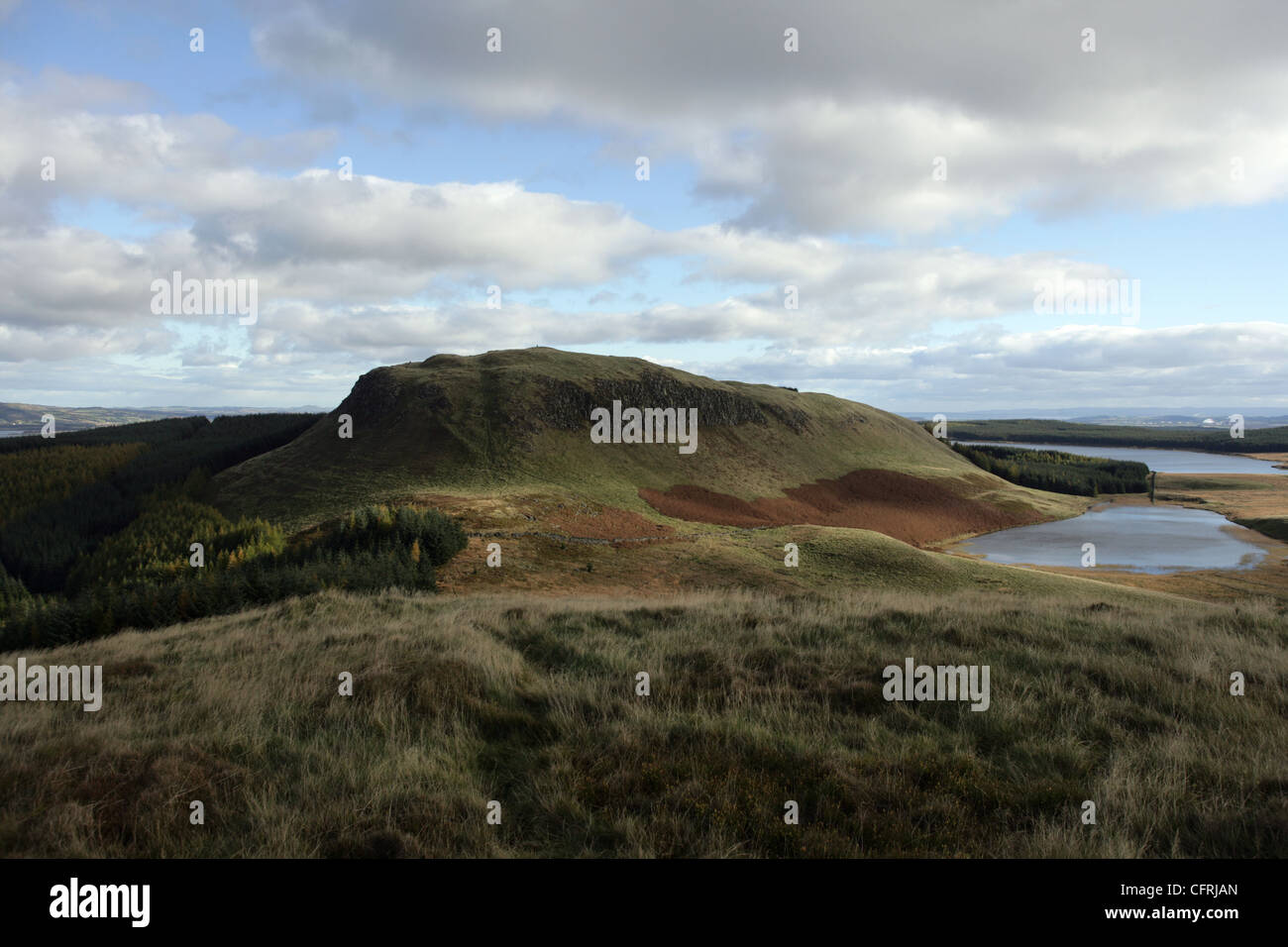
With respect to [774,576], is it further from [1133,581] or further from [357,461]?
[357,461]

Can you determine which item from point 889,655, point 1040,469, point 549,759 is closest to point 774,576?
point 889,655

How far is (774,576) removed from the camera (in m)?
30.4

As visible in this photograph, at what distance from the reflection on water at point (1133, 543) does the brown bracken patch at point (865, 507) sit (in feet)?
→ 10.4

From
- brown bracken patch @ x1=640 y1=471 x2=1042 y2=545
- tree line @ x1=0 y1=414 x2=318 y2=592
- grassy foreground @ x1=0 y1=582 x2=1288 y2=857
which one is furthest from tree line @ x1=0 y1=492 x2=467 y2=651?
brown bracken patch @ x1=640 y1=471 x2=1042 y2=545

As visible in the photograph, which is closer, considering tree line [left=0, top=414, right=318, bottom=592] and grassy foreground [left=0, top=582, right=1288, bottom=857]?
grassy foreground [left=0, top=582, right=1288, bottom=857]

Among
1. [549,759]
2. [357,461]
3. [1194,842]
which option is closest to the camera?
[1194,842]

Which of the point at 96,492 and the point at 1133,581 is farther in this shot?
the point at 96,492

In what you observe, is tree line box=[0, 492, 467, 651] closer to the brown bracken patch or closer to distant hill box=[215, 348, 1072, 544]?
distant hill box=[215, 348, 1072, 544]

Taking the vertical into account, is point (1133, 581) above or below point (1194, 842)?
below

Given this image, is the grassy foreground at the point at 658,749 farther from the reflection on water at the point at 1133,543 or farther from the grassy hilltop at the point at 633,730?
the reflection on water at the point at 1133,543

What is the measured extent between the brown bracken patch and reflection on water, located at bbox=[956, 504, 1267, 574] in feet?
10.4

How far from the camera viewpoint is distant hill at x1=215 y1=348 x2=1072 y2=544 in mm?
45562

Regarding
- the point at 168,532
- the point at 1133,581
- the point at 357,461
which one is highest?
the point at 357,461
